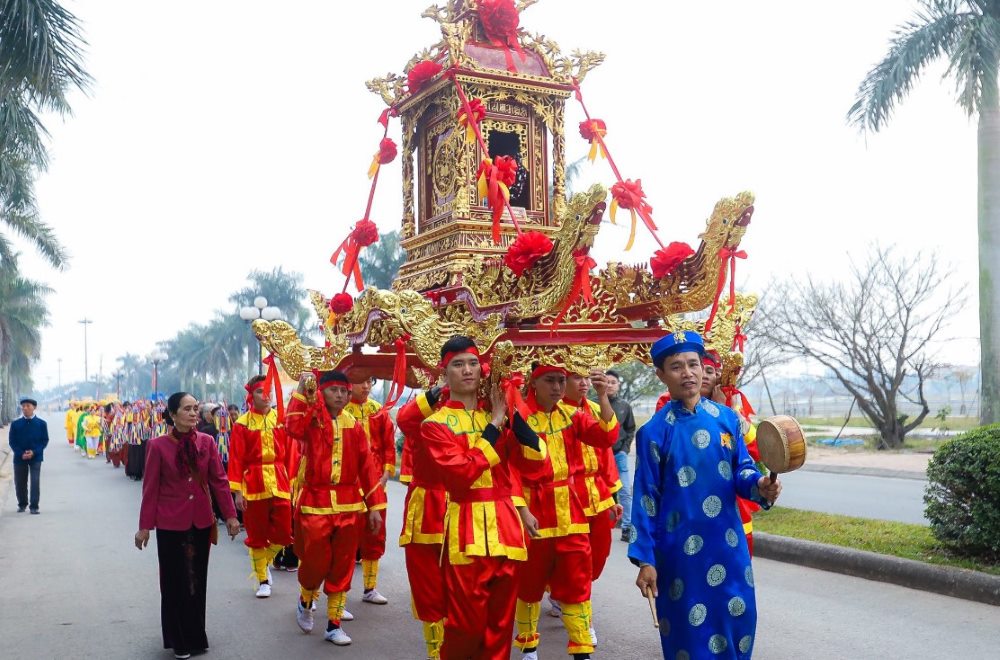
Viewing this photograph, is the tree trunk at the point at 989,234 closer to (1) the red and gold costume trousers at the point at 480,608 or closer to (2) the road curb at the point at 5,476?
(1) the red and gold costume trousers at the point at 480,608

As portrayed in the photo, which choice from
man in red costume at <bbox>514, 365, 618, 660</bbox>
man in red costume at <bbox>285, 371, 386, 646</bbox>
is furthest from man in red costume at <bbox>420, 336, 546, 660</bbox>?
man in red costume at <bbox>285, 371, 386, 646</bbox>

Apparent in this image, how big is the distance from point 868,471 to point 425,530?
13154mm

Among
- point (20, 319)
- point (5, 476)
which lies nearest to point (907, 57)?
point (5, 476)

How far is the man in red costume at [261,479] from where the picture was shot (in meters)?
7.76

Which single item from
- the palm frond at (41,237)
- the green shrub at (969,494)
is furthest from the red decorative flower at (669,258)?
the palm frond at (41,237)

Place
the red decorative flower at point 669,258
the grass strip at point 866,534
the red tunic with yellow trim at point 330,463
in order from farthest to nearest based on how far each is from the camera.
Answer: the grass strip at point 866,534, the red tunic with yellow trim at point 330,463, the red decorative flower at point 669,258

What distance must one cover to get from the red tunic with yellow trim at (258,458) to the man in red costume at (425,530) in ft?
8.42

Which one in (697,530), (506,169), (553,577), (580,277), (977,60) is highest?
(977,60)

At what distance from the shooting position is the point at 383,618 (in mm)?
6676

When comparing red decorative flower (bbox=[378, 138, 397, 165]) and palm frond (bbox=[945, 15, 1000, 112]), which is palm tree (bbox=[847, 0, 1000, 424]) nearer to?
palm frond (bbox=[945, 15, 1000, 112])

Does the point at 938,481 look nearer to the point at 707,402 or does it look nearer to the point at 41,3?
the point at 707,402

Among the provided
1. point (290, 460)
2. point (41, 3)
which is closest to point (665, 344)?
point (290, 460)

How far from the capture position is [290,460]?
7.37 meters

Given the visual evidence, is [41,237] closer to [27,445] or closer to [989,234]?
[27,445]
